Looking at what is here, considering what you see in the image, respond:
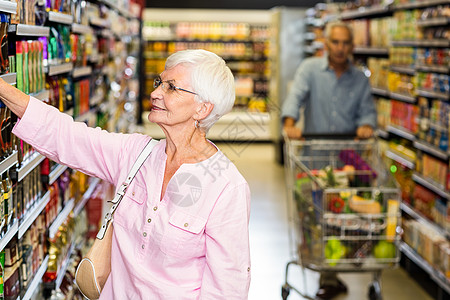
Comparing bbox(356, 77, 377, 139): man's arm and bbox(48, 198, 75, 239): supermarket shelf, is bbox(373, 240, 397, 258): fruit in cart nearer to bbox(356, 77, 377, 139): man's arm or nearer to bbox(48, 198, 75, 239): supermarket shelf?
bbox(356, 77, 377, 139): man's arm

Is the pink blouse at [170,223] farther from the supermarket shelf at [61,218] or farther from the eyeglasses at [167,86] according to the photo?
the supermarket shelf at [61,218]

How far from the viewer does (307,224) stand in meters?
4.28

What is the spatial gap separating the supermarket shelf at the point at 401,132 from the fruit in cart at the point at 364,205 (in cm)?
232

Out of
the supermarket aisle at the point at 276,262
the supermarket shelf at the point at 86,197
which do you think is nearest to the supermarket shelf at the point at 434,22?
A: the supermarket aisle at the point at 276,262

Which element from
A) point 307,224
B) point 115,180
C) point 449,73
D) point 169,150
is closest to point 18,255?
point 115,180

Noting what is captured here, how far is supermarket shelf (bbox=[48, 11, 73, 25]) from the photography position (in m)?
3.26

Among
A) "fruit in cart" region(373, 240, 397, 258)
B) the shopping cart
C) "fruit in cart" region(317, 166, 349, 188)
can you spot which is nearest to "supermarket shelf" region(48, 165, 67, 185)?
the shopping cart

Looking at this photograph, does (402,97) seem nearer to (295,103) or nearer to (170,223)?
(295,103)

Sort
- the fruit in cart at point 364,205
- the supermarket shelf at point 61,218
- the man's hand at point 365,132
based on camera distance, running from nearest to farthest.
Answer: the supermarket shelf at point 61,218, the fruit in cart at point 364,205, the man's hand at point 365,132

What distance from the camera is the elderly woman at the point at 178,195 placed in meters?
2.27

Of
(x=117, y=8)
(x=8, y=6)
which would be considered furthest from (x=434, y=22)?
(x=8, y=6)

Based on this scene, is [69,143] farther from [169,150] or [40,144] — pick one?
[169,150]

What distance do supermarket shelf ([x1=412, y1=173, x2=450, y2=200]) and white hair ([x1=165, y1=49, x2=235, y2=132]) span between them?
344 centimetres

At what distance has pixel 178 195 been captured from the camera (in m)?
2.32
